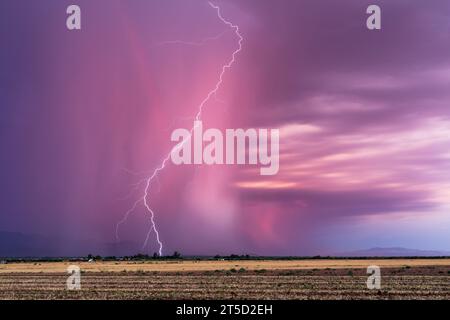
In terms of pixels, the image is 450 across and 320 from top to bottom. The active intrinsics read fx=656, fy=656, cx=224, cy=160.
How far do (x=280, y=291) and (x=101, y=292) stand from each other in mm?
11744

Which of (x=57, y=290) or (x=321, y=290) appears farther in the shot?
(x=57, y=290)

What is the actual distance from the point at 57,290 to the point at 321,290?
60.5 feet
